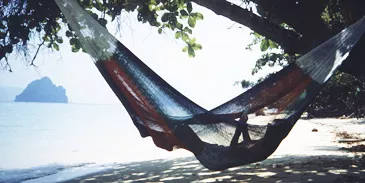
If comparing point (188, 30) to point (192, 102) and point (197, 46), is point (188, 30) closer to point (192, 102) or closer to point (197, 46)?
point (197, 46)

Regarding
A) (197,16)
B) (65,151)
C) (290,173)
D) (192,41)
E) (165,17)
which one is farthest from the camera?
(65,151)

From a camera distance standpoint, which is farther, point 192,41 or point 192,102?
point 192,41

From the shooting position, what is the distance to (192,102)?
89.9 inches

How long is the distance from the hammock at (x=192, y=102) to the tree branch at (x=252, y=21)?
18.0 inches

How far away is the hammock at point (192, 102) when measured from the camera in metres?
2.23

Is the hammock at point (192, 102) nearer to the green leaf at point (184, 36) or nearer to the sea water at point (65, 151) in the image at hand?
the green leaf at point (184, 36)

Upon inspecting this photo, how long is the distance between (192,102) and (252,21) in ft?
3.38

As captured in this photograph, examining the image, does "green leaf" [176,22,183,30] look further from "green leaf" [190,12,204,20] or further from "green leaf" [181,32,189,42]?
"green leaf" [190,12,204,20]

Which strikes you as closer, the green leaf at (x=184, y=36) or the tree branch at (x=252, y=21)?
the tree branch at (x=252, y=21)

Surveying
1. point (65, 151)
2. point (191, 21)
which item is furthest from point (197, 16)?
point (65, 151)

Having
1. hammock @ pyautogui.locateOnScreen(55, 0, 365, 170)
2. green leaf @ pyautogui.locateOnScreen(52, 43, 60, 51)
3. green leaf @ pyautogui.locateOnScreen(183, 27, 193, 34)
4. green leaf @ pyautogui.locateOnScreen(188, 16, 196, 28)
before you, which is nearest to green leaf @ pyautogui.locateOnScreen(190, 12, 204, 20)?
green leaf @ pyautogui.locateOnScreen(188, 16, 196, 28)

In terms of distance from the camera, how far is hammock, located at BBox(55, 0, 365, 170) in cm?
223

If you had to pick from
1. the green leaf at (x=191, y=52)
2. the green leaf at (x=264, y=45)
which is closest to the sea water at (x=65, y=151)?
the green leaf at (x=191, y=52)

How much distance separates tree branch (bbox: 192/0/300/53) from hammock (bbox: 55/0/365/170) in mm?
457
